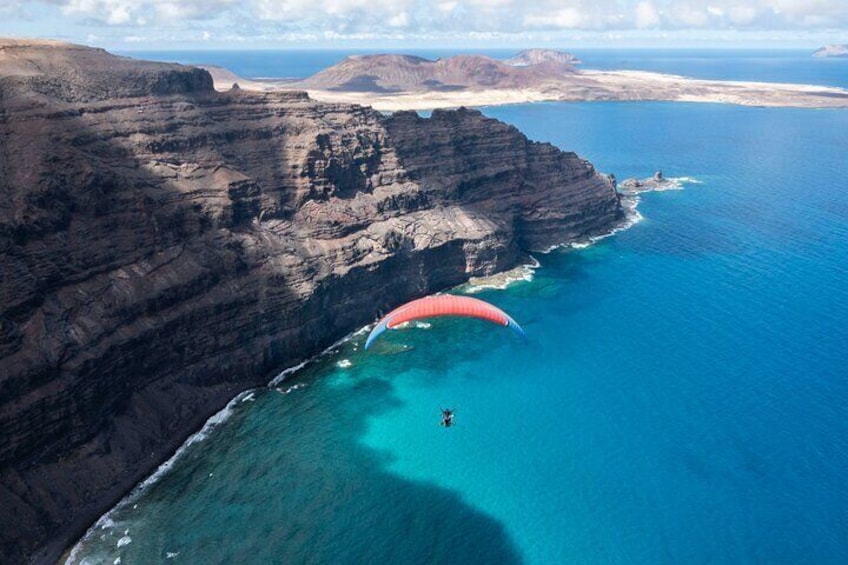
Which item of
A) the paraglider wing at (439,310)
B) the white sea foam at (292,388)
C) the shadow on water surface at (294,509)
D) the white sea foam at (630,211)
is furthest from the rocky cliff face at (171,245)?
the white sea foam at (630,211)

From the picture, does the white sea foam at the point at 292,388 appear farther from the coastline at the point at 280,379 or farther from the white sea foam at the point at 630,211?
the white sea foam at the point at 630,211

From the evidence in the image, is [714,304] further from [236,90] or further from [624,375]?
[236,90]

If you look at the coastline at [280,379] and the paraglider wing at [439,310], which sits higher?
the paraglider wing at [439,310]

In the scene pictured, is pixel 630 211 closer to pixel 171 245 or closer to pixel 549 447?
pixel 549 447

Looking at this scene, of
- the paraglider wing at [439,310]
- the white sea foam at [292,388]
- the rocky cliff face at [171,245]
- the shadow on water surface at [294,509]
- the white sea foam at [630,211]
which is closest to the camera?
the shadow on water surface at [294,509]

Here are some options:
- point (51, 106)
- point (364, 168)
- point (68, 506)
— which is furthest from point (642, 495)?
point (51, 106)

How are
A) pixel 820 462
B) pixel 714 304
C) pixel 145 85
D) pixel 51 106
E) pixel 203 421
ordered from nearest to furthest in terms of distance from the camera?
1. pixel 820 462
2. pixel 203 421
3. pixel 51 106
4. pixel 145 85
5. pixel 714 304
